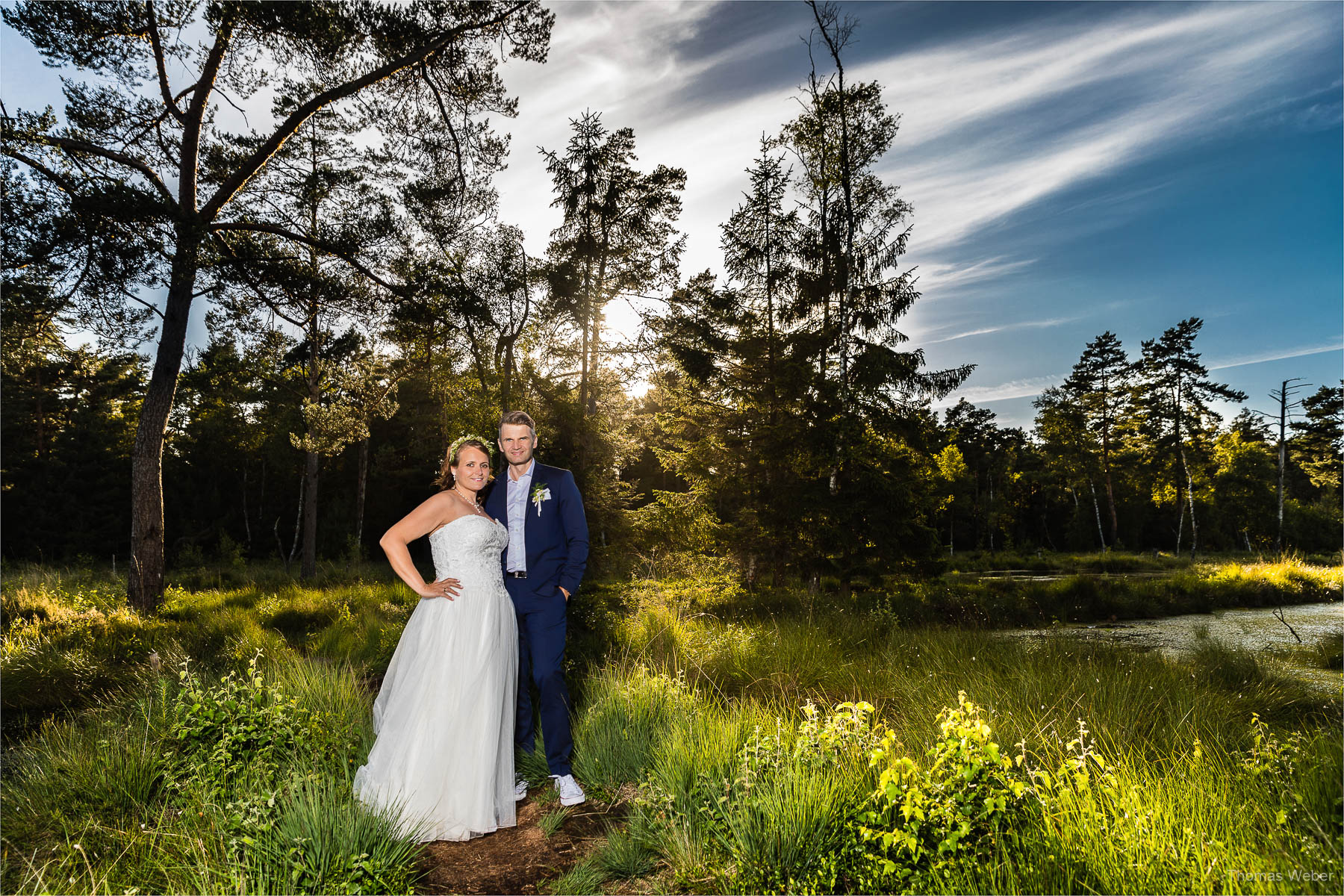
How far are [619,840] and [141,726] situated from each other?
376 centimetres

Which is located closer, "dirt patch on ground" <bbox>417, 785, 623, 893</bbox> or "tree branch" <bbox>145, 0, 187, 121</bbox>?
"dirt patch on ground" <bbox>417, 785, 623, 893</bbox>

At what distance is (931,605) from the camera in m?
13.3

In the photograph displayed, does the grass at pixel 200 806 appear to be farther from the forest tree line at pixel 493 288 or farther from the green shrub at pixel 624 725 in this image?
the forest tree line at pixel 493 288

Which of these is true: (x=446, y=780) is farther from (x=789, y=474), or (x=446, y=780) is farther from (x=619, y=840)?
(x=789, y=474)

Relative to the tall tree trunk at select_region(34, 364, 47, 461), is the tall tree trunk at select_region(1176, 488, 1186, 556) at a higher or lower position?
lower

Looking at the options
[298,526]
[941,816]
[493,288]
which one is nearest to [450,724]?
[941,816]

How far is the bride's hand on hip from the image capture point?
379cm

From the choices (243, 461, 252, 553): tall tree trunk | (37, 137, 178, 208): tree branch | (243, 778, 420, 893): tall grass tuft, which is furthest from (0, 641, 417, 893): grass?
(243, 461, 252, 553): tall tree trunk

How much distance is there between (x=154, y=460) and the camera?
9383mm

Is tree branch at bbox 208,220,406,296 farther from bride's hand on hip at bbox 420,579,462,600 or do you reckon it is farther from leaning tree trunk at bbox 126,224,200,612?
bride's hand on hip at bbox 420,579,462,600

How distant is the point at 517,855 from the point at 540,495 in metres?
2.09

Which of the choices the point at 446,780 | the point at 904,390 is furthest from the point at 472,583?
the point at 904,390

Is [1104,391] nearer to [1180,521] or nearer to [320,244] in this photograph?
[1180,521]

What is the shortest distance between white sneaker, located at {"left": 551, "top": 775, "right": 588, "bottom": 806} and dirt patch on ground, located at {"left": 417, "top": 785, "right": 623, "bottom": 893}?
63 millimetres
